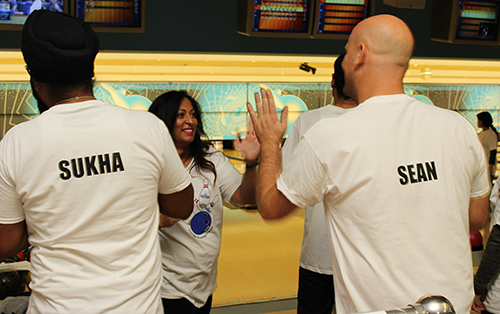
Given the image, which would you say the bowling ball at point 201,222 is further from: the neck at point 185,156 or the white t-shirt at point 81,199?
the white t-shirt at point 81,199

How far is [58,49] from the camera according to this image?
3.47 feet

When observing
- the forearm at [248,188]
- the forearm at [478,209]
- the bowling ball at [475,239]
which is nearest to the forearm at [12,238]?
the forearm at [248,188]

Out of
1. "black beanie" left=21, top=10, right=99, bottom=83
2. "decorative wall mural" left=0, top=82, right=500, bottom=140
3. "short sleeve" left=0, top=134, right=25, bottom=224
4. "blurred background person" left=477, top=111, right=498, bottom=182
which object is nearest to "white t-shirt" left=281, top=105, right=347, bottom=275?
"black beanie" left=21, top=10, right=99, bottom=83

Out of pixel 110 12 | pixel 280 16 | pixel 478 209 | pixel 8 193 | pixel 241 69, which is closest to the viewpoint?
pixel 8 193

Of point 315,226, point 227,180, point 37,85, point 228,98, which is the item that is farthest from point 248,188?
point 228,98

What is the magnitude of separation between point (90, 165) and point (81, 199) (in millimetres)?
85

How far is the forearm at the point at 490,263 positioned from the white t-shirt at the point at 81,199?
139 cm

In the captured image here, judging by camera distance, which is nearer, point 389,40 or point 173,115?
point 389,40

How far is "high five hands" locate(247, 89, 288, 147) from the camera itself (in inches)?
50.8

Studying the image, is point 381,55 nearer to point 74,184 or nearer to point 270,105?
point 270,105

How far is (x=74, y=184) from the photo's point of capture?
105 cm

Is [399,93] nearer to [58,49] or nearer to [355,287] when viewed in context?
[355,287]

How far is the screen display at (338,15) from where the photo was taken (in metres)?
2.95

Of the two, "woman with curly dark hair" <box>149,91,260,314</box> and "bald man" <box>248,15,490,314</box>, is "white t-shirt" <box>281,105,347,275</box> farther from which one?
"bald man" <box>248,15,490,314</box>
